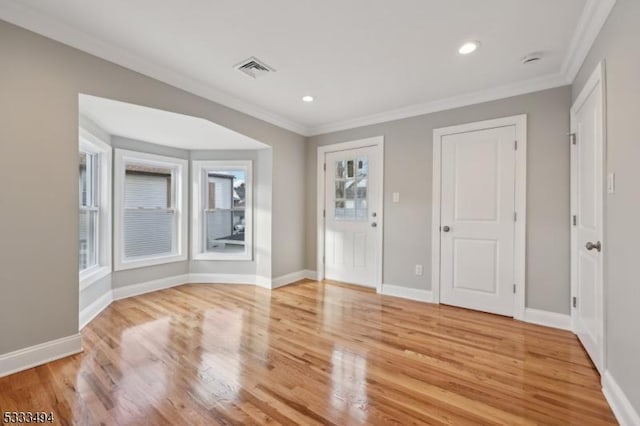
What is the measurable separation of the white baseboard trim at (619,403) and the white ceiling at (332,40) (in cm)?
234

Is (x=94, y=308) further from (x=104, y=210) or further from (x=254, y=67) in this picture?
(x=254, y=67)

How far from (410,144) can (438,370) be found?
8.92ft

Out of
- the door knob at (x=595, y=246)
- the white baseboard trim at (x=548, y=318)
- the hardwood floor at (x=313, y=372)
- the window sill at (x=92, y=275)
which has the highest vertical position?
the door knob at (x=595, y=246)

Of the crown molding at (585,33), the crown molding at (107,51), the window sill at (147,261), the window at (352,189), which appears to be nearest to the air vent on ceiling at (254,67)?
the crown molding at (107,51)

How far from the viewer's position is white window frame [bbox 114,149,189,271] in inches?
141

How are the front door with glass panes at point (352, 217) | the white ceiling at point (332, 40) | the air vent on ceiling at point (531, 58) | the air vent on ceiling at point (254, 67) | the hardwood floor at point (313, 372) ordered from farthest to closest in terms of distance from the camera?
the front door with glass panes at point (352, 217) → the air vent on ceiling at point (254, 67) → the air vent on ceiling at point (531, 58) → the white ceiling at point (332, 40) → the hardwood floor at point (313, 372)

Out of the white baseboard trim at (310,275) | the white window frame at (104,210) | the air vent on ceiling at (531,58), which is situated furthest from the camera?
the white baseboard trim at (310,275)

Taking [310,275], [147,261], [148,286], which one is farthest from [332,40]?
[148,286]

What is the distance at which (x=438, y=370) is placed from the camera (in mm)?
2072

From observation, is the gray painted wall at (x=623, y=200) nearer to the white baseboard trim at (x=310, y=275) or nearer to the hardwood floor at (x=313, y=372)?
the hardwood floor at (x=313, y=372)

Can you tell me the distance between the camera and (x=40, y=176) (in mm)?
2090

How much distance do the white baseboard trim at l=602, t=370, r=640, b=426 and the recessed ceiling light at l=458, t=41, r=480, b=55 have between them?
2.53 meters

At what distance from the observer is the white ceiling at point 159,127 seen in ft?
8.62

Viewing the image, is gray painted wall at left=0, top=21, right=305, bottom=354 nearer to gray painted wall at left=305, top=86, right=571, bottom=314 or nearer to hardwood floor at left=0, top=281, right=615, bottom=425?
hardwood floor at left=0, top=281, right=615, bottom=425
